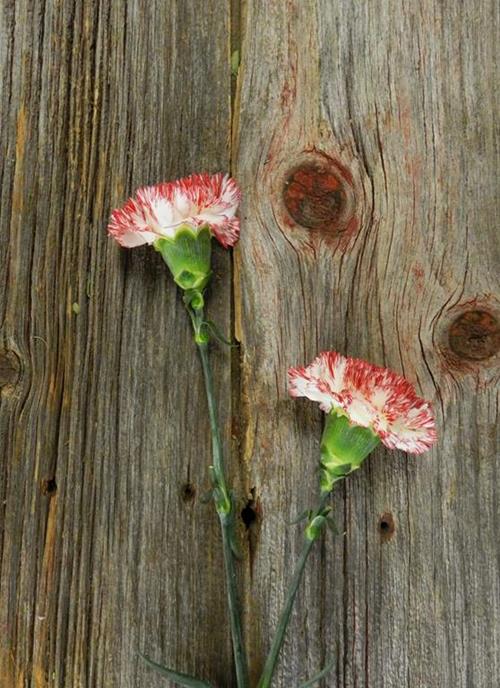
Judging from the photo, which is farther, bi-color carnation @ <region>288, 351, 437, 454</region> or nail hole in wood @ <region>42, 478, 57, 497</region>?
nail hole in wood @ <region>42, 478, 57, 497</region>

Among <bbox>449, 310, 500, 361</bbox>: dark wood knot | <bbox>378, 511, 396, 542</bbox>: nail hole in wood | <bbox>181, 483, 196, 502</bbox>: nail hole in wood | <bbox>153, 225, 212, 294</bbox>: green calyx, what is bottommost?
<bbox>378, 511, 396, 542</bbox>: nail hole in wood

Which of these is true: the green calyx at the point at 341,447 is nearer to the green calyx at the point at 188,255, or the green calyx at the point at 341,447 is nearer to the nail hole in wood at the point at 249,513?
the nail hole in wood at the point at 249,513

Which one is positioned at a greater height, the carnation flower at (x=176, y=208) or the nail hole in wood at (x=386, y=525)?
the carnation flower at (x=176, y=208)

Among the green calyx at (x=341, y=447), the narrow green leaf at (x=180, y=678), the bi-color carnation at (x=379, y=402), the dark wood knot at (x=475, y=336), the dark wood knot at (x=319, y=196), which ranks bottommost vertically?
the narrow green leaf at (x=180, y=678)

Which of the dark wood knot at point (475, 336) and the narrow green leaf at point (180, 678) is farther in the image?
A: the dark wood knot at point (475, 336)

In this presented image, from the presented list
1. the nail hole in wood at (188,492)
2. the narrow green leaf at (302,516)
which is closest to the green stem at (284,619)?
the narrow green leaf at (302,516)

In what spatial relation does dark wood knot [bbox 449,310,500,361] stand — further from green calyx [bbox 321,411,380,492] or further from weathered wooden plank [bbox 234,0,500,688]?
green calyx [bbox 321,411,380,492]

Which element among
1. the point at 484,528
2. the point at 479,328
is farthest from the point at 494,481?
the point at 479,328

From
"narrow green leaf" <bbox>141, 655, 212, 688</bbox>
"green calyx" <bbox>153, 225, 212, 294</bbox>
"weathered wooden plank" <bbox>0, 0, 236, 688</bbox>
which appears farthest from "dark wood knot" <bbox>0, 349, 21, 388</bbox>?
"narrow green leaf" <bbox>141, 655, 212, 688</bbox>
